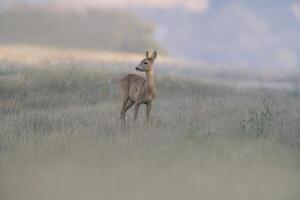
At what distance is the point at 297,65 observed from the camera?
5228cm

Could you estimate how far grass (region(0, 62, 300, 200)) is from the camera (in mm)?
9461

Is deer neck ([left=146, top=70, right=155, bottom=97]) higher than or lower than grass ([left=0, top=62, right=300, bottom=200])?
higher

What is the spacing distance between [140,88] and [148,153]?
3.39m

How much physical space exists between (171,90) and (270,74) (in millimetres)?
20439

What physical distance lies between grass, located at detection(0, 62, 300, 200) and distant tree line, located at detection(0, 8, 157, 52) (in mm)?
25376

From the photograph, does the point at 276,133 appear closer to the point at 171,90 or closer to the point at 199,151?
the point at 199,151

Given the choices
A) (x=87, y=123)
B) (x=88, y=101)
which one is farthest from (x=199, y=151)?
(x=88, y=101)

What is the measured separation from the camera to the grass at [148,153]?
9461 mm

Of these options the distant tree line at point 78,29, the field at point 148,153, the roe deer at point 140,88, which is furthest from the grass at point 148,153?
the distant tree line at point 78,29

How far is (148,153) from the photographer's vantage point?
10688mm

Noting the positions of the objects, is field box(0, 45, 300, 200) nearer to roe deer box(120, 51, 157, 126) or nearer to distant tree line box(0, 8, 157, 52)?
roe deer box(120, 51, 157, 126)

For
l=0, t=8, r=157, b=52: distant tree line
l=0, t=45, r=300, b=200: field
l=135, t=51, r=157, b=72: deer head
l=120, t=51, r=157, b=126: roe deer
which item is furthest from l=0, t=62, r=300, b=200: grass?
l=0, t=8, r=157, b=52: distant tree line

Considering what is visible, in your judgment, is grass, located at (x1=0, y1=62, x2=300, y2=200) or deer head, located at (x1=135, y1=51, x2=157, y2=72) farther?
deer head, located at (x1=135, y1=51, x2=157, y2=72)

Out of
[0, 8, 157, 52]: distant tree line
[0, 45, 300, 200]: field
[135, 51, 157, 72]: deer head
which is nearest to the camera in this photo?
[0, 45, 300, 200]: field
